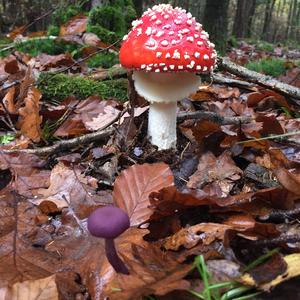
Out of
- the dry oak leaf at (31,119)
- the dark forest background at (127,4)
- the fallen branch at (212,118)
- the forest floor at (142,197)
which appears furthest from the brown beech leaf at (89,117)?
the dark forest background at (127,4)

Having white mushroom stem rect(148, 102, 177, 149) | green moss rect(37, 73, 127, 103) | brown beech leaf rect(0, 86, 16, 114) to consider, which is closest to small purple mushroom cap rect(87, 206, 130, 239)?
white mushroom stem rect(148, 102, 177, 149)

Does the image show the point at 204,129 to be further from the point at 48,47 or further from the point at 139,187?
the point at 48,47

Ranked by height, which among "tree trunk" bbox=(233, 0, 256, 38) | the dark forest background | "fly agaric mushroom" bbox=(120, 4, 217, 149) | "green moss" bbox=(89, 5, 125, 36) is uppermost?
"fly agaric mushroom" bbox=(120, 4, 217, 149)

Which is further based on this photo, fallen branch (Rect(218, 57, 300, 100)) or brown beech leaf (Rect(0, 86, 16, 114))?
fallen branch (Rect(218, 57, 300, 100))

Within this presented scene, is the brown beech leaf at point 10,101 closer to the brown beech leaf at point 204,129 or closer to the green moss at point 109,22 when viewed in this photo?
the brown beech leaf at point 204,129

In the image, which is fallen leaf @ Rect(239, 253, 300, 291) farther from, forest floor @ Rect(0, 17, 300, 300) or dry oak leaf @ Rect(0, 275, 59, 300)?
dry oak leaf @ Rect(0, 275, 59, 300)

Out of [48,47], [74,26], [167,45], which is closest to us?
[167,45]

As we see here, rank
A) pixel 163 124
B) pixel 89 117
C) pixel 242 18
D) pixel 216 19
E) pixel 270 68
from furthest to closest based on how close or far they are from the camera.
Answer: pixel 242 18
pixel 216 19
pixel 270 68
pixel 89 117
pixel 163 124

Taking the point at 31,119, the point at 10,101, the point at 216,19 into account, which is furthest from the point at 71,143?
the point at 216,19
